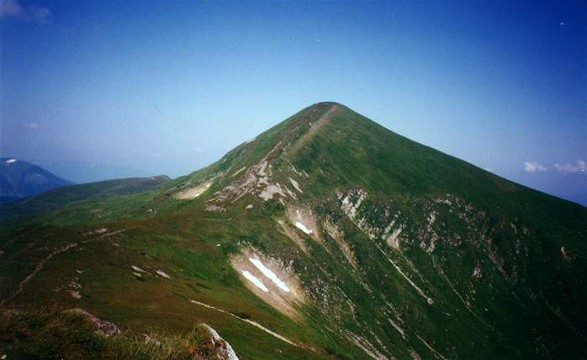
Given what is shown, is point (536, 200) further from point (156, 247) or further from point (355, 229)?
point (156, 247)

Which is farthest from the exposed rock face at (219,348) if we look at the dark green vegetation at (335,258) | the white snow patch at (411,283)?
the white snow patch at (411,283)

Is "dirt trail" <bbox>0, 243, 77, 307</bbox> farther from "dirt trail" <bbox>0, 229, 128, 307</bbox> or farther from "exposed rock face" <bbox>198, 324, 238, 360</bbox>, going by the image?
"exposed rock face" <bbox>198, 324, 238, 360</bbox>

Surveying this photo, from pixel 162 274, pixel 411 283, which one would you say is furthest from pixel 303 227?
pixel 162 274

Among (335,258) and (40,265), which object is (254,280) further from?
(40,265)

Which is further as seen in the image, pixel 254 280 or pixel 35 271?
pixel 254 280

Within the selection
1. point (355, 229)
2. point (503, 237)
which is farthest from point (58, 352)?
point (503, 237)

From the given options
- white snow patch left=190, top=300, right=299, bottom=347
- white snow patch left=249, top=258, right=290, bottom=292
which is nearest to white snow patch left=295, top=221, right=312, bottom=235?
white snow patch left=249, top=258, right=290, bottom=292

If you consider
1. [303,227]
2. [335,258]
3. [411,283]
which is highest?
[303,227]
